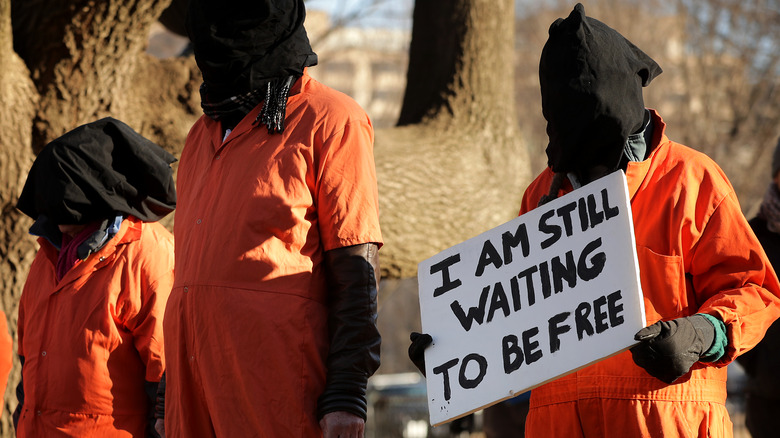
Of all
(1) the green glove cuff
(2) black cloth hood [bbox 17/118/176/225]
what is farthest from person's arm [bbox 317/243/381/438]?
(2) black cloth hood [bbox 17/118/176/225]

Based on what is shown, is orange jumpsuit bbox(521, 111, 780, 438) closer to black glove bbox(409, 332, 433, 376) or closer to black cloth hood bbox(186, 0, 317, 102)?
black glove bbox(409, 332, 433, 376)

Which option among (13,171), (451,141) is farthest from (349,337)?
(451,141)

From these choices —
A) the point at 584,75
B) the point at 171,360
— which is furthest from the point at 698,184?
the point at 171,360

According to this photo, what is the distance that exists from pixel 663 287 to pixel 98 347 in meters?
2.06

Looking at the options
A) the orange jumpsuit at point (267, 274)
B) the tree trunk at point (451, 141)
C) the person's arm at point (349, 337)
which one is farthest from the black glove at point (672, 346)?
the tree trunk at point (451, 141)

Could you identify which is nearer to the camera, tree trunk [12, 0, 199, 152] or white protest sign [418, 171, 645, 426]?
white protest sign [418, 171, 645, 426]

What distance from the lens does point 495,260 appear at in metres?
2.61

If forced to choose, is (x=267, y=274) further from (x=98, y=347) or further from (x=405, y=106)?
(x=405, y=106)

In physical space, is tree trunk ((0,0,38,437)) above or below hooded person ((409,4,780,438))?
above

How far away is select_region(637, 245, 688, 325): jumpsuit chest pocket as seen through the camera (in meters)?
2.45

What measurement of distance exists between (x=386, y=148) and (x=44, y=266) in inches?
121

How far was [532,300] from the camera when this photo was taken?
2492 mm

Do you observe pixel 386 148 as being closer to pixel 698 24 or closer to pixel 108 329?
pixel 108 329

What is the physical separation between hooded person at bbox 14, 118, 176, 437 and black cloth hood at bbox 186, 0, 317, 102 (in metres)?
1.06
